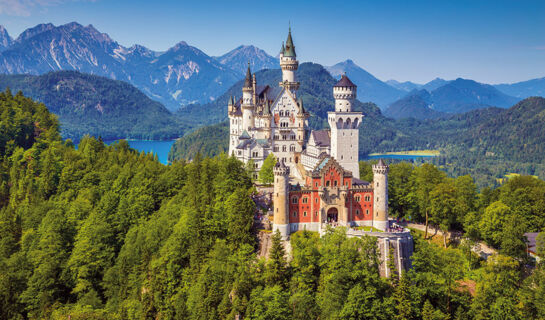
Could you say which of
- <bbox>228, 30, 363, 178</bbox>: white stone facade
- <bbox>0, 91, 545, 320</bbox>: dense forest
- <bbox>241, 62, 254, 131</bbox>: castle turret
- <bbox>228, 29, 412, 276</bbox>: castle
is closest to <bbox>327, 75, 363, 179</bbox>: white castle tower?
<bbox>228, 29, 412, 276</bbox>: castle

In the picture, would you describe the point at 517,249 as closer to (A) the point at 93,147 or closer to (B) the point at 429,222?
(B) the point at 429,222

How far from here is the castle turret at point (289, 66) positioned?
99.4 meters

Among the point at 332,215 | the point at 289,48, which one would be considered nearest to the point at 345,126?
the point at 332,215

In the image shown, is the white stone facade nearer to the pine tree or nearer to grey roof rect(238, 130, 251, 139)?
grey roof rect(238, 130, 251, 139)

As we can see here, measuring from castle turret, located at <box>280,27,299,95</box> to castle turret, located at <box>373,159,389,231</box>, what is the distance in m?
36.2

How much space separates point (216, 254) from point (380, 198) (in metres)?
23.0

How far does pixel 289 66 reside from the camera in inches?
3964

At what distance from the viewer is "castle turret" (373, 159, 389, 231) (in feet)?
223

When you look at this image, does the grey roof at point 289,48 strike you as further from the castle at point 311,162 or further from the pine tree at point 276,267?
the pine tree at point 276,267

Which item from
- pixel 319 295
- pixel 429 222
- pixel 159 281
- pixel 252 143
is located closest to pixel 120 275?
pixel 159 281

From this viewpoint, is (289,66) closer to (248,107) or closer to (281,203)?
(248,107)

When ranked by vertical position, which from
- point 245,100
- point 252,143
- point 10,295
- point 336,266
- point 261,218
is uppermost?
point 245,100

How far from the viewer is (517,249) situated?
63250mm

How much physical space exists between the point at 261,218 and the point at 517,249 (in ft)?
110
